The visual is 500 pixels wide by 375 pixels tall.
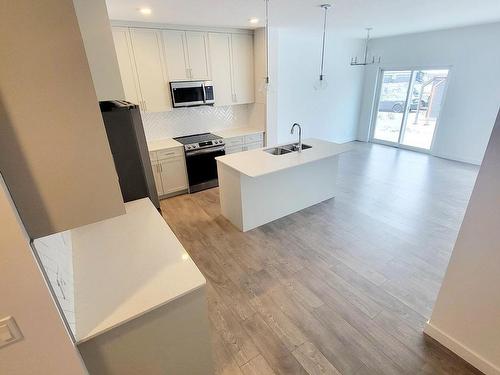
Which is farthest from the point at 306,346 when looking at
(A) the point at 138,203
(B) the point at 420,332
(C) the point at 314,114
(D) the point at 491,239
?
(C) the point at 314,114

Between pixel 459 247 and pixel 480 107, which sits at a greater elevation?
pixel 480 107

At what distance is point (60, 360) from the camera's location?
3.35ft

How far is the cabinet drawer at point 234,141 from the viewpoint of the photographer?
186 inches

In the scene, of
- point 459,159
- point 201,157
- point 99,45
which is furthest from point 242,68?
point 459,159

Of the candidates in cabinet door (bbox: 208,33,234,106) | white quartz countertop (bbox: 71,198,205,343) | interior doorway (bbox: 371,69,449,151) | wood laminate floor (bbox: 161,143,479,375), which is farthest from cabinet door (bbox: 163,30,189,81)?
interior doorway (bbox: 371,69,449,151)

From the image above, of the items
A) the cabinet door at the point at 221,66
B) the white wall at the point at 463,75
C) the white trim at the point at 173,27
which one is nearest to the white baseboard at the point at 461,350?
the cabinet door at the point at 221,66

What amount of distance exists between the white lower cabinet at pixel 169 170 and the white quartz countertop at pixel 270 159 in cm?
111

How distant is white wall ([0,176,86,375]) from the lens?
0.83 metres

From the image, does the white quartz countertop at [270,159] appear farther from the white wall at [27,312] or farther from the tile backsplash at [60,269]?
the white wall at [27,312]

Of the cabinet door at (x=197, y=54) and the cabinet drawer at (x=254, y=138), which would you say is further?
the cabinet drawer at (x=254, y=138)

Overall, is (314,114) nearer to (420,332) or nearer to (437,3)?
(437,3)

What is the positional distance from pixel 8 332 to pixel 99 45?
2.33m

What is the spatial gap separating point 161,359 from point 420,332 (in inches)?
76.1

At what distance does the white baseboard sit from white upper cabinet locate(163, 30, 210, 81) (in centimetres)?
441
